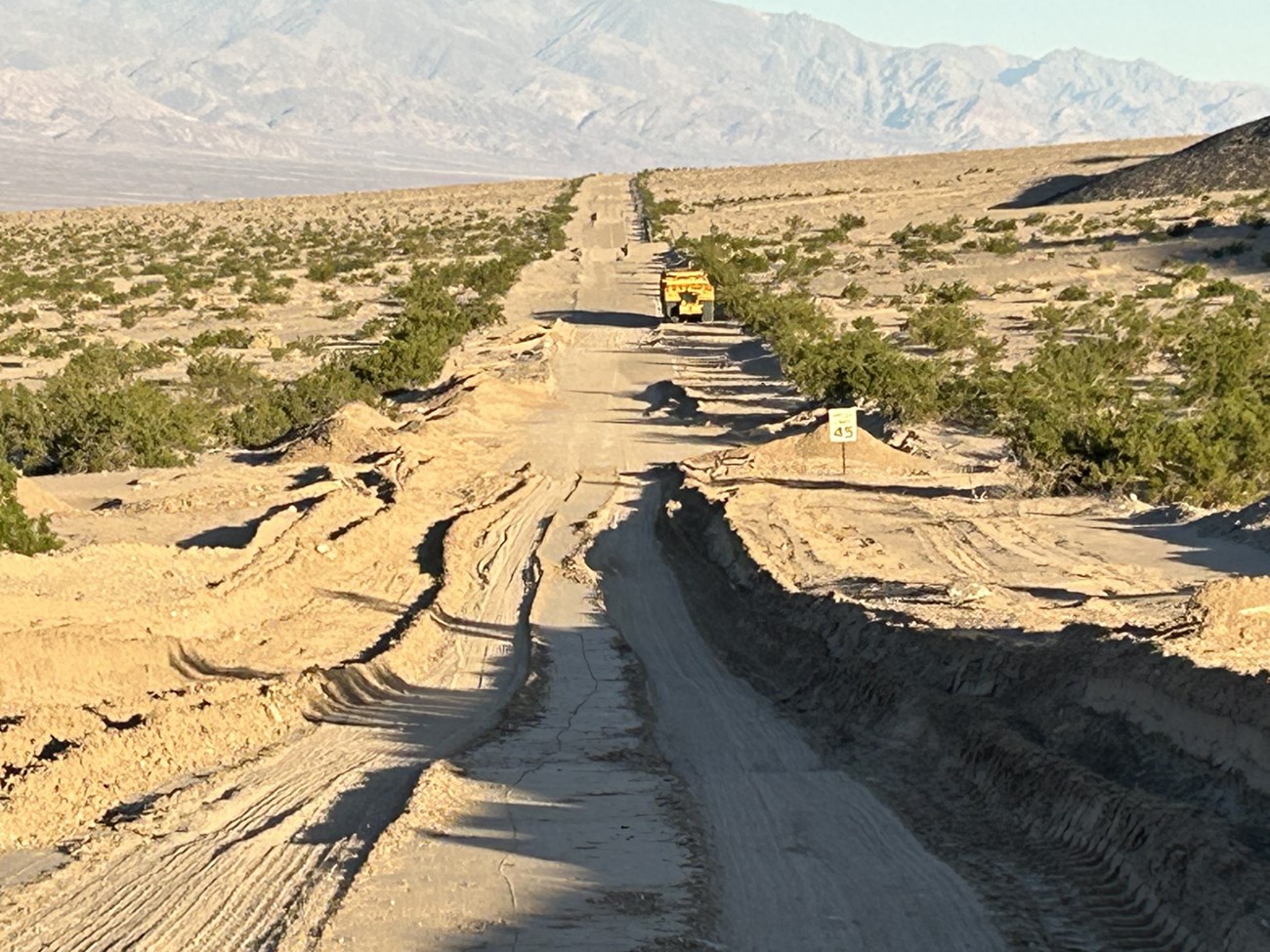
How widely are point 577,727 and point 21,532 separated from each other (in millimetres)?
7766

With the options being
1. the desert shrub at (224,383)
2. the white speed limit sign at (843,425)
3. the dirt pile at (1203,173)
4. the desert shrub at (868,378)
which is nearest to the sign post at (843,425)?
the white speed limit sign at (843,425)

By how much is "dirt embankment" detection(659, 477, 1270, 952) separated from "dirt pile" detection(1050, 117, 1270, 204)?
64.5 m

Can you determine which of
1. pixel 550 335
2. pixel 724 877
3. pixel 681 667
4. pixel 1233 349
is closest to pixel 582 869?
pixel 724 877

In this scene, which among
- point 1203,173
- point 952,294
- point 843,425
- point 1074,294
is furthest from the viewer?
point 1203,173

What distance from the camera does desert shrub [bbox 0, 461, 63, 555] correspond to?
17500mm

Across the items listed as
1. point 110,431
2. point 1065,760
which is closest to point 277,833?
point 1065,760

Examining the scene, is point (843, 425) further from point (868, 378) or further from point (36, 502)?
point (36, 502)

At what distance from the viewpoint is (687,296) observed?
4450 centimetres

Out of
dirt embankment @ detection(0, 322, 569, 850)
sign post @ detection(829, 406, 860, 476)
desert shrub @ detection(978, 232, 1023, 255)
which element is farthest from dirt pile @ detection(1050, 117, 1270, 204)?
dirt embankment @ detection(0, 322, 569, 850)

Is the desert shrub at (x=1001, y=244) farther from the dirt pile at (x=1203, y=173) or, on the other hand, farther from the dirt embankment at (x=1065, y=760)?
the dirt embankment at (x=1065, y=760)

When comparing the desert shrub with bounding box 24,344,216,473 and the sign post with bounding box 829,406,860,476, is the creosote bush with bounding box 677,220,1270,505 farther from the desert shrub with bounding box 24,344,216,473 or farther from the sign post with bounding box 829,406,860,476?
the desert shrub with bounding box 24,344,216,473

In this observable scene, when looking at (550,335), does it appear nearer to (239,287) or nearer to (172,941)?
(239,287)

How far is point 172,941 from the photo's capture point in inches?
321

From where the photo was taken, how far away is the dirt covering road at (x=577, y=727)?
27.9 feet
